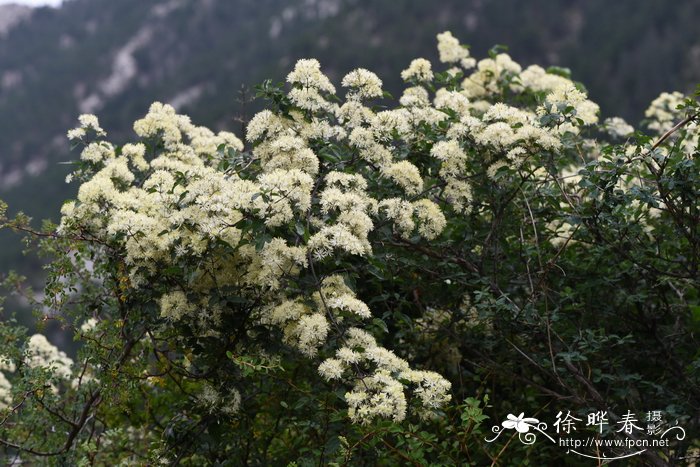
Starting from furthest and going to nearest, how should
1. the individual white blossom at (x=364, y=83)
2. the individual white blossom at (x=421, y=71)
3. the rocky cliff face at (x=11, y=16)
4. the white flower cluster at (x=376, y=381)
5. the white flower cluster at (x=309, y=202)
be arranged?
1. the rocky cliff face at (x=11, y=16)
2. the individual white blossom at (x=421, y=71)
3. the individual white blossom at (x=364, y=83)
4. the white flower cluster at (x=309, y=202)
5. the white flower cluster at (x=376, y=381)

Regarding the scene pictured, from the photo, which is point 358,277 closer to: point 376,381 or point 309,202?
point 309,202

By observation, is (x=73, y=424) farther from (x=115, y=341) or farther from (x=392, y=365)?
(x=392, y=365)

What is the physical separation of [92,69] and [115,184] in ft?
570

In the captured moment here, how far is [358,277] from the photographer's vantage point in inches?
137

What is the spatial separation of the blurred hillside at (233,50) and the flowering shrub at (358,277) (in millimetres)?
1216

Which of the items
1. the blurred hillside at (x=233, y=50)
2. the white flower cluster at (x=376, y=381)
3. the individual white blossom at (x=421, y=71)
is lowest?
the white flower cluster at (x=376, y=381)

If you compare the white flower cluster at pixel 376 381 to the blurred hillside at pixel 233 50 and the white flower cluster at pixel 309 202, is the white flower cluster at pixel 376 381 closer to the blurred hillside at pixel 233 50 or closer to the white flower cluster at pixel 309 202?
the white flower cluster at pixel 309 202

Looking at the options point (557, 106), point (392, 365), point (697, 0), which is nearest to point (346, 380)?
point (392, 365)

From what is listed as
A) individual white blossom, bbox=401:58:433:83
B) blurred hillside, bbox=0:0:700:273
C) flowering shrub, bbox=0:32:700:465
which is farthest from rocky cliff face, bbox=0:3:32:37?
flowering shrub, bbox=0:32:700:465

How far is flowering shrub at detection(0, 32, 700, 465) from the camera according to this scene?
3301 mm

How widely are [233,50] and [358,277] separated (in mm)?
145032

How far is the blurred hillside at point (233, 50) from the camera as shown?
249 feet

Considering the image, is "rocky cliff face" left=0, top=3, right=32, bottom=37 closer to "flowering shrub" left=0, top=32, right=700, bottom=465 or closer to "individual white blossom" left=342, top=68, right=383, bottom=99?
"flowering shrub" left=0, top=32, right=700, bottom=465

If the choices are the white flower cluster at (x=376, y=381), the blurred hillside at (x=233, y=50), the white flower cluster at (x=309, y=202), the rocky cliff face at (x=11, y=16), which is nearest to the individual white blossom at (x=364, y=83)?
the white flower cluster at (x=309, y=202)
